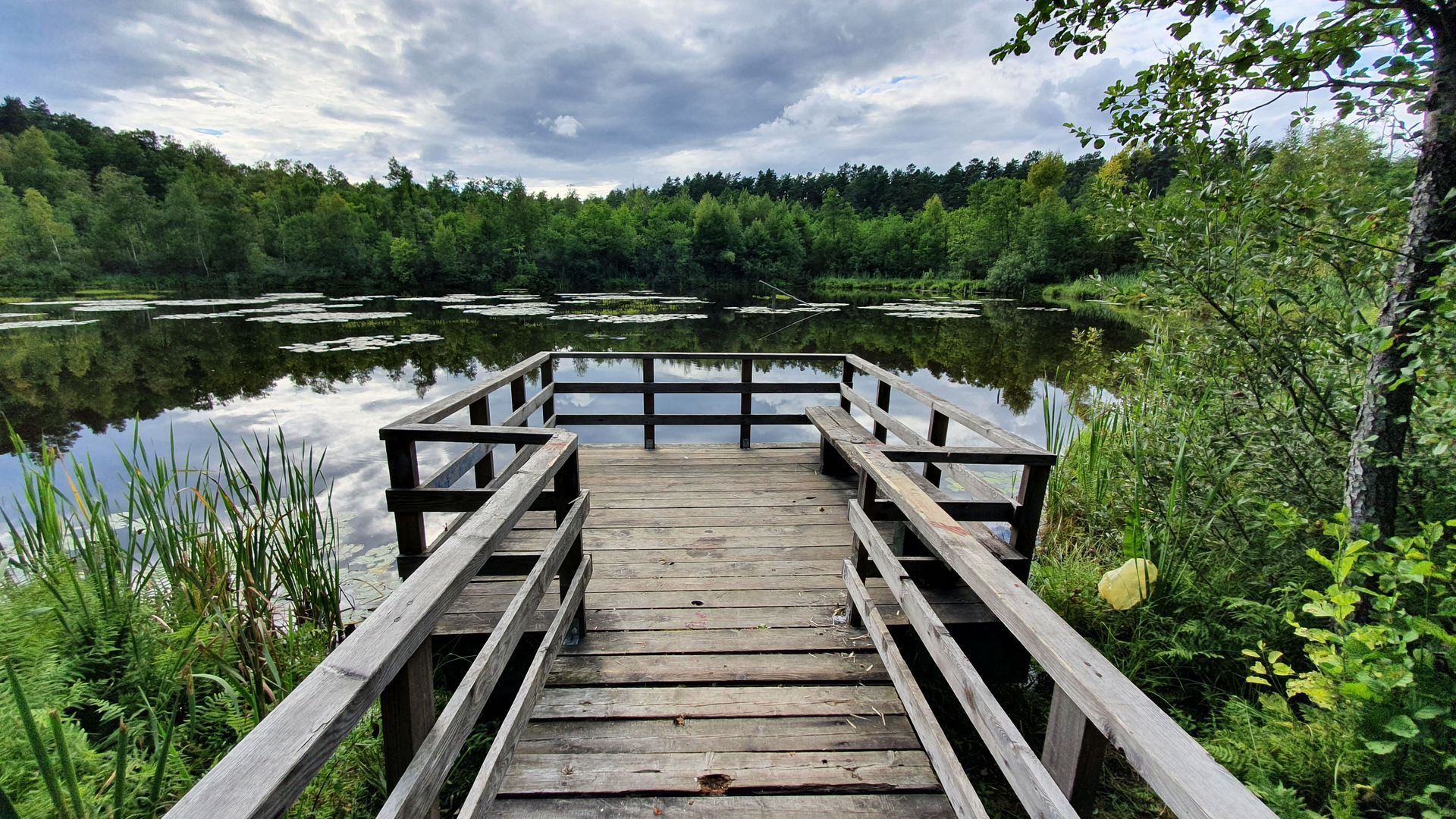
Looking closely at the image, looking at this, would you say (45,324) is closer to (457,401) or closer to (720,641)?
(457,401)

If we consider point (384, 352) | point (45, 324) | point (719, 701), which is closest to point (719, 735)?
point (719, 701)

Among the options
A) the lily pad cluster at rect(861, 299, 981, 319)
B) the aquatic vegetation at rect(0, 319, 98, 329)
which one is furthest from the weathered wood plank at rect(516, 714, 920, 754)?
the aquatic vegetation at rect(0, 319, 98, 329)

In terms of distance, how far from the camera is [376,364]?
44.9ft

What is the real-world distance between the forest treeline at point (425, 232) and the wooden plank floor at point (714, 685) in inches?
1323

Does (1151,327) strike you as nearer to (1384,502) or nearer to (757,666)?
(1384,502)

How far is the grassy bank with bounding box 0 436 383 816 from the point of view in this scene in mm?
2148

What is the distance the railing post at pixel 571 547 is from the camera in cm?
256

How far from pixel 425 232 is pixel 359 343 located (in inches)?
1711

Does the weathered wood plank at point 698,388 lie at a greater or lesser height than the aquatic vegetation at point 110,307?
greater

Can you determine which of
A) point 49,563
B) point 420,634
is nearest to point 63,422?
point 49,563

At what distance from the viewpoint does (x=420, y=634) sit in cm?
122

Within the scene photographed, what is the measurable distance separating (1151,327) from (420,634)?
5325 mm

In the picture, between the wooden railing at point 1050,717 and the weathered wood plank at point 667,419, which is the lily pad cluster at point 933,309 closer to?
the weathered wood plank at point 667,419

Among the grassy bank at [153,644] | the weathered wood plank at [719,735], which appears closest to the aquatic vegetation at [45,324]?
the grassy bank at [153,644]
